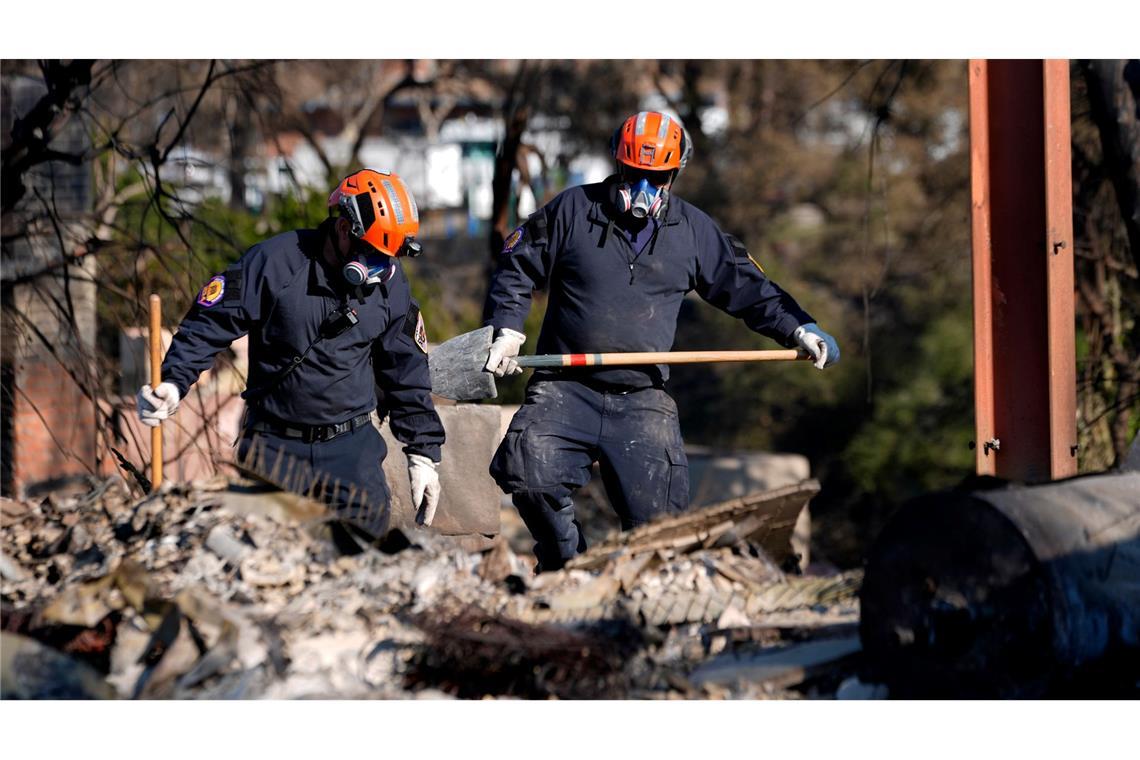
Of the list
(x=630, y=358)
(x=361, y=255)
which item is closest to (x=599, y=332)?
(x=630, y=358)

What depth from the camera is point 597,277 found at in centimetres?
584

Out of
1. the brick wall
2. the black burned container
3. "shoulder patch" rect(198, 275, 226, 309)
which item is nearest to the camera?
the black burned container

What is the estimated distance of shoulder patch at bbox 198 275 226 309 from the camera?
5211 millimetres

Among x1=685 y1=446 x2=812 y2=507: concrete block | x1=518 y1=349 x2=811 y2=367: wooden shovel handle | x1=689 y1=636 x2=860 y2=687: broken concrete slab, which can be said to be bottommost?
x1=685 y1=446 x2=812 y2=507: concrete block

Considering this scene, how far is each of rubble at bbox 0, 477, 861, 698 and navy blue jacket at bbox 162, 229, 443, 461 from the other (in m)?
0.63

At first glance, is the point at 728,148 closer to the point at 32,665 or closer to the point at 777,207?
the point at 777,207

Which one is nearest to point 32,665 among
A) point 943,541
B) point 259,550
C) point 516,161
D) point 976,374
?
point 259,550

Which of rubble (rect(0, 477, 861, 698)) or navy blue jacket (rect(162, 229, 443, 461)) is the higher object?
navy blue jacket (rect(162, 229, 443, 461))

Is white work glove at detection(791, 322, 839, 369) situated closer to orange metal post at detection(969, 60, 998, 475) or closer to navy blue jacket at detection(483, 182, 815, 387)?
navy blue jacket at detection(483, 182, 815, 387)

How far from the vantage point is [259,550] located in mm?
4562

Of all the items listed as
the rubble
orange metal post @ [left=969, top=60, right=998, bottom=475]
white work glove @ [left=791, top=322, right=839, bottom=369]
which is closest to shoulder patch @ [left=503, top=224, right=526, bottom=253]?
white work glove @ [left=791, top=322, right=839, bottom=369]

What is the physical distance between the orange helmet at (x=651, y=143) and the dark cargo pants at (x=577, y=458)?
985 mm

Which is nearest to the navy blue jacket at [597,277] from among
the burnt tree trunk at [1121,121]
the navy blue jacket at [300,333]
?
the navy blue jacket at [300,333]

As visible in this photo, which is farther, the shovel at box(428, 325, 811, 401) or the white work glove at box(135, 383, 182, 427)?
the shovel at box(428, 325, 811, 401)
